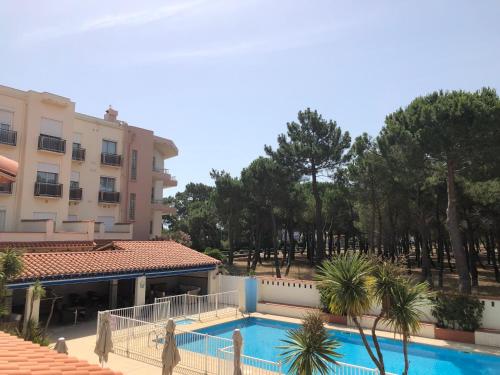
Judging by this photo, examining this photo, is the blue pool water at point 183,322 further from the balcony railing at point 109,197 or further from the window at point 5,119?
the window at point 5,119

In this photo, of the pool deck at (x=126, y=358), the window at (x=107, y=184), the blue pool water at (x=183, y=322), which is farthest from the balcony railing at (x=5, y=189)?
the blue pool water at (x=183, y=322)

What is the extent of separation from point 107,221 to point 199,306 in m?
14.8

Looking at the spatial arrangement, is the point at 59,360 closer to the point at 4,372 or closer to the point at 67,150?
the point at 4,372

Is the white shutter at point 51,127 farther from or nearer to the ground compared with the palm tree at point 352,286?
farther from the ground

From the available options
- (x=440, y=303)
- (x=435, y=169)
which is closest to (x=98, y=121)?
(x=435, y=169)

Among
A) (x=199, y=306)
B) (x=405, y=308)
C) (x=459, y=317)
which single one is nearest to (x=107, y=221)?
(x=199, y=306)

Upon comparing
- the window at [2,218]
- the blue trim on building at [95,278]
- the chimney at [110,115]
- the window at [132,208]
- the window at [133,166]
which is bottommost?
the blue trim on building at [95,278]

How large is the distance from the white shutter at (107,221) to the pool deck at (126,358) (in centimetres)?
1270

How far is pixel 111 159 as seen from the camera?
1272 inches

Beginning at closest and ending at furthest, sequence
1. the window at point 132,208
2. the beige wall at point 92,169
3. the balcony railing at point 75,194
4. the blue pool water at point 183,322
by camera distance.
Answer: the blue pool water at point 183,322 < the balcony railing at point 75,194 < the beige wall at point 92,169 < the window at point 132,208

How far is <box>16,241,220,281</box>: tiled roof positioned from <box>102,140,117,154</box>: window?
8.73 m

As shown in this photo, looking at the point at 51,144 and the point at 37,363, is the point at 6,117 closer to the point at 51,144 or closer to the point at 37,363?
the point at 51,144

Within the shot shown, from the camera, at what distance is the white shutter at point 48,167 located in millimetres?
27281

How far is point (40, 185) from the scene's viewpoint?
26.9 m
